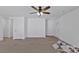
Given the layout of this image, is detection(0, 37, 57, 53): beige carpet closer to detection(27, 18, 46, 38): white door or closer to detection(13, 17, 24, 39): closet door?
detection(13, 17, 24, 39): closet door

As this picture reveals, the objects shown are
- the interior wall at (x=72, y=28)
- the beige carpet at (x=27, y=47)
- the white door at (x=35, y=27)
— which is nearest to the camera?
the beige carpet at (x=27, y=47)

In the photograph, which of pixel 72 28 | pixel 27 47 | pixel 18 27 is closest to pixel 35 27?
pixel 18 27

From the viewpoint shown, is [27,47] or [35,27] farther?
[35,27]

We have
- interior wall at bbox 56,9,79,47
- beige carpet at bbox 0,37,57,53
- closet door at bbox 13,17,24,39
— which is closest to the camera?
beige carpet at bbox 0,37,57,53

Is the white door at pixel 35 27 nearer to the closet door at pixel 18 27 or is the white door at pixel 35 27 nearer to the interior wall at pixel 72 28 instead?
the closet door at pixel 18 27

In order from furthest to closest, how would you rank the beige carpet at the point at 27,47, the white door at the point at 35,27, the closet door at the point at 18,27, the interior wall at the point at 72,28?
the white door at the point at 35,27, the closet door at the point at 18,27, the interior wall at the point at 72,28, the beige carpet at the point at 27,47

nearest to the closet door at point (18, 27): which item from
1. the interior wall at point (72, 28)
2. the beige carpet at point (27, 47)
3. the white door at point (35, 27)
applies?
the white door at point (35, 27)

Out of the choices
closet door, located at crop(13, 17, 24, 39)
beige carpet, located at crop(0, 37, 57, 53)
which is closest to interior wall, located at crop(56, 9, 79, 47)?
beige carpet, located at crop(0, 37, 57, 53)

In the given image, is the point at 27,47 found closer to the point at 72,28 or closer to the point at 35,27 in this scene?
the point at 72,28

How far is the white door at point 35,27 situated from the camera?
959cm

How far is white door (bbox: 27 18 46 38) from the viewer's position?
378 inches

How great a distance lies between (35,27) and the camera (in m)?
9.77

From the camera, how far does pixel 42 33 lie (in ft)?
31.2
